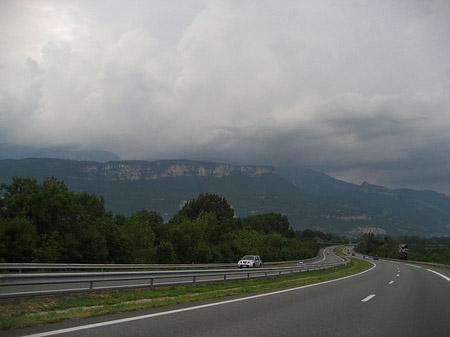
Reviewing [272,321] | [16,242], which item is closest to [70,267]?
[16,242]

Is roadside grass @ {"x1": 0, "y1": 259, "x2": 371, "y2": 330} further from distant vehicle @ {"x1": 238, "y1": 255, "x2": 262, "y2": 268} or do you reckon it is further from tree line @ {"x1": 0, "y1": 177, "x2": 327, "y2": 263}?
distant vehicle @ {"x1": 238, "y1": 255, "x2": 262, "y2": 268}

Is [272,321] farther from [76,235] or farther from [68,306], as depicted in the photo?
[76,235]

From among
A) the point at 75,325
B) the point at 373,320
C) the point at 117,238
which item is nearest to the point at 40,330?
the point at 75,325

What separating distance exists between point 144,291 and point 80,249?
36469 millimetres

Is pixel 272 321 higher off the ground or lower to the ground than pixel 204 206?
lower

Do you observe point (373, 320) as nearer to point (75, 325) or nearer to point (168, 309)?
point (168, 309)

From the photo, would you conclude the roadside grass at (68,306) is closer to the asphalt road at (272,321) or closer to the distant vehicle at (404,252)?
the asphalt road at (272,321)

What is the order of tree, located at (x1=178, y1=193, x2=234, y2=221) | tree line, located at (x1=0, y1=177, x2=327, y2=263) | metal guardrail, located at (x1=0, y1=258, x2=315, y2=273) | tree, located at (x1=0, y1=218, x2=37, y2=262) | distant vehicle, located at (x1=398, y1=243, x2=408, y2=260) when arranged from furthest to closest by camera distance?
tree, located at (x1=178, y1=193, x2=234, y2=221), distant vehicle, located at (x1=398, y1=243, x2=408, y2=260), tree line, located at (x1=0, y1=177, x2=327, y2=263), tree, located at (x1=0, y1=218, x2=37, y2=262), metal guardrail, located at (x1=0, y1=258, x2=315, y2=273)

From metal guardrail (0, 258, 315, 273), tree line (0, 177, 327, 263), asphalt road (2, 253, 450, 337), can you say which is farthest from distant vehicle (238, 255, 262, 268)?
asphalt road (2, 253, 450, 337)

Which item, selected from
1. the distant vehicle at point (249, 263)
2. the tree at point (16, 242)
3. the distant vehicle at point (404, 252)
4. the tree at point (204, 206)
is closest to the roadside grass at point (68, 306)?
the tree at point (16, 242)

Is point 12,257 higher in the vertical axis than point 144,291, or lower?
lower

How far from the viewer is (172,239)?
252ft

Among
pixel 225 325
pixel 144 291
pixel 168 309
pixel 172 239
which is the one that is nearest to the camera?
pixel 225 325

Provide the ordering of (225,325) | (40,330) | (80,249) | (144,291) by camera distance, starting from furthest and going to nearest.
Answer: (80,249) → (144,291) → (225,325) → (40,330)
